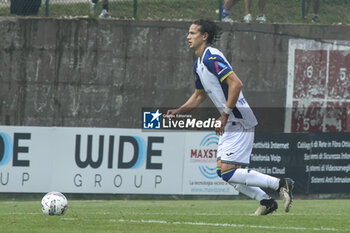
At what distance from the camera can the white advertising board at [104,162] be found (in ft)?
60.4

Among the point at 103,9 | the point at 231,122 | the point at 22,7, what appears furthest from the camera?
the point at 103,9

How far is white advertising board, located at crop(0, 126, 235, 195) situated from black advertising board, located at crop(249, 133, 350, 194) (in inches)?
53.4

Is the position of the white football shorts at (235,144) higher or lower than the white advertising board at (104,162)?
higher

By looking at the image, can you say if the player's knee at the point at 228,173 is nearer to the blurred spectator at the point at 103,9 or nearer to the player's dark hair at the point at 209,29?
the player's dark hair at the point at 209,29

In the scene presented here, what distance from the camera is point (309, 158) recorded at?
19781 mm

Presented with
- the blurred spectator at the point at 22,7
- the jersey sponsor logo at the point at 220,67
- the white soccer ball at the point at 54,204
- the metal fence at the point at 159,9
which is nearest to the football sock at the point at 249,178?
the jersey sponsor logo at the point at 220,67

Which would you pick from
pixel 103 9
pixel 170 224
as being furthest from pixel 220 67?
pixel 103 9

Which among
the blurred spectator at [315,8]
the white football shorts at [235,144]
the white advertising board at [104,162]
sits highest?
the blurred spectator at [315,8]

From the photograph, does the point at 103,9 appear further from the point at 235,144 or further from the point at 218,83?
the point at 235,144

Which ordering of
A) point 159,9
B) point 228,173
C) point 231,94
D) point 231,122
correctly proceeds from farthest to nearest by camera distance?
point 159,9, point 231,122, point 228,173, point 231,94

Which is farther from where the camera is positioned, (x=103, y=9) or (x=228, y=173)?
(x=103, y=9)

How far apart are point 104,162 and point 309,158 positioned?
5.13 metres

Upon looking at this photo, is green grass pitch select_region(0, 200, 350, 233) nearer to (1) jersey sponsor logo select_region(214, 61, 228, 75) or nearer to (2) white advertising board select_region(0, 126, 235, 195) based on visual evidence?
(1) jersey sponsor logo select_region(214, 61, 228, 75)

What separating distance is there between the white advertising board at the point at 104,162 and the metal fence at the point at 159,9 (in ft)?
11.8
